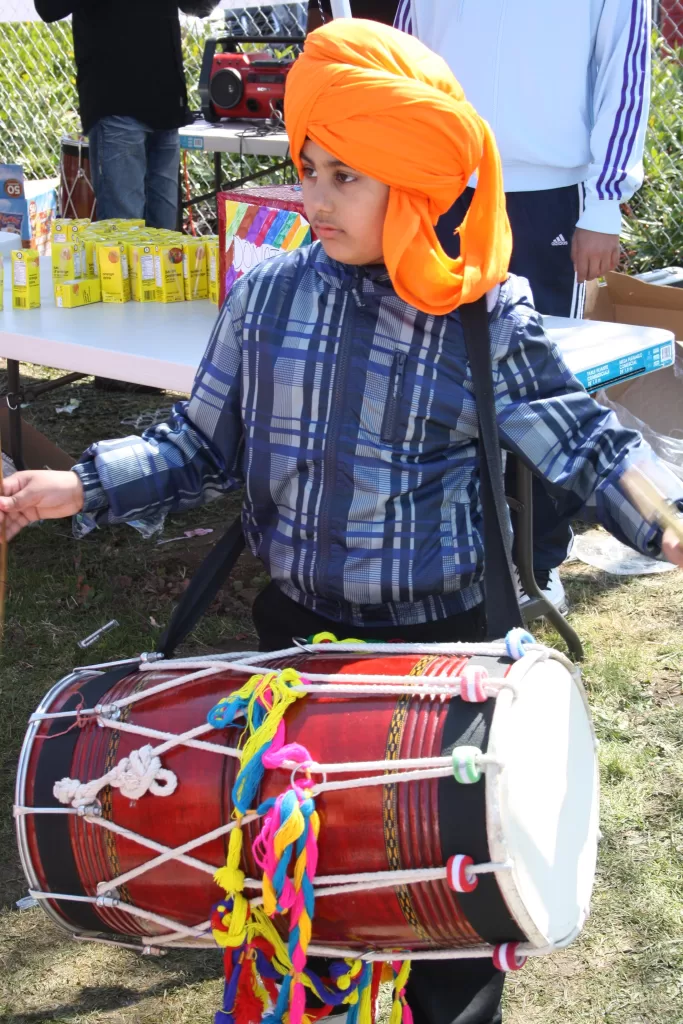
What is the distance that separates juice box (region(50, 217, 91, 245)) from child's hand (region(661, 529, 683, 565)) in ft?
8.04

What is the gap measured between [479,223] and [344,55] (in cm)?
29

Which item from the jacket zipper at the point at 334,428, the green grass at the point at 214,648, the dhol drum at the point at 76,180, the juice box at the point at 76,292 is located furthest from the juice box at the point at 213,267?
the dhol drum at the point at 76,180

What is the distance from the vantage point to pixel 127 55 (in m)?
4.58

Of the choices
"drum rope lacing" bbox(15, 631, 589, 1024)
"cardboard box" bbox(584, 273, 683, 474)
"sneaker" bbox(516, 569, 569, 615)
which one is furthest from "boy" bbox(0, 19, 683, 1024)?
"cardboard box" bbox(584, 273, 683, 474)

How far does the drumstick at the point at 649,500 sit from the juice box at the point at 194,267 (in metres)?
2.20

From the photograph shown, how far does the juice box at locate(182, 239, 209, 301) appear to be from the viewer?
Answer: 344cm

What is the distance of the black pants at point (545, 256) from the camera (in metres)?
3.03

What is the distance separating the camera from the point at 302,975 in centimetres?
144

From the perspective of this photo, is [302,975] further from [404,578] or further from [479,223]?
[479,223]

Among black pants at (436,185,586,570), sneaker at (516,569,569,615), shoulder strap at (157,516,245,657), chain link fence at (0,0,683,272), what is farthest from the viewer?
chain link fence at (0,0,683,272)

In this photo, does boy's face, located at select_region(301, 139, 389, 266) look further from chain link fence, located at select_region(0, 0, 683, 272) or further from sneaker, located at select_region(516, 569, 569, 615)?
chain link fence, located at select_region(0, 0, 683, 272)

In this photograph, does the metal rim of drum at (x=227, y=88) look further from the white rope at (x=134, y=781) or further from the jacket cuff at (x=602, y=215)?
the white rope at (x=134, y=781)

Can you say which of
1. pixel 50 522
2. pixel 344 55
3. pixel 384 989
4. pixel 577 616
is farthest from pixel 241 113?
pixel 384 989

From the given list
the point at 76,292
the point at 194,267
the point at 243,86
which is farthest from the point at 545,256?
the point at 243,86
